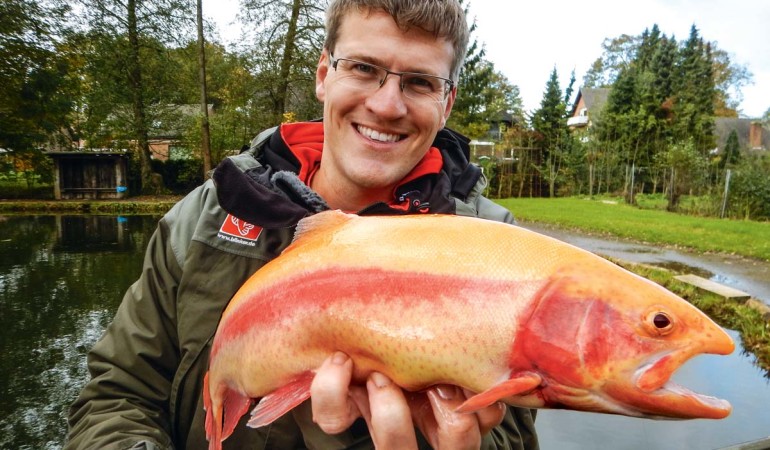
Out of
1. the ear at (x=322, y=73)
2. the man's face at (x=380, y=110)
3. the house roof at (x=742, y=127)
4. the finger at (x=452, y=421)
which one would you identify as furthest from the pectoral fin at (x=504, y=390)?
the house roof at (x=742, y=127)

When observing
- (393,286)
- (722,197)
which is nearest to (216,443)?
(393,286)

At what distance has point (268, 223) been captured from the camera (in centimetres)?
217

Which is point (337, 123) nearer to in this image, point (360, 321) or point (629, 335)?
point (360, 321)

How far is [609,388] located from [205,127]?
28.5 m

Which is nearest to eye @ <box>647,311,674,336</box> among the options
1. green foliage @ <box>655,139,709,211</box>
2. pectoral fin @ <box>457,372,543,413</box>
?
pectoral fin @ <box>457,372,543,413</box>

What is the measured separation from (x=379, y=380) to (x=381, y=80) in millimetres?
1291

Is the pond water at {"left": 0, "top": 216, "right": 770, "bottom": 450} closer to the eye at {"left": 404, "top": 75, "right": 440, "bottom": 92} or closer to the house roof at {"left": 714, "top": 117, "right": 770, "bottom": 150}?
the eye at {"left": 404, "top": 75, "right": 440, "bottom": 92}

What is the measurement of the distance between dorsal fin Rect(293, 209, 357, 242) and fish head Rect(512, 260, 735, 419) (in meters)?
0.76

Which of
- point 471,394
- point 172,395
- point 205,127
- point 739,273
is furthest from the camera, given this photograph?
point 205,127

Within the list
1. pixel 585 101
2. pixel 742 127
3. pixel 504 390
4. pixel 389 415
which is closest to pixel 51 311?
pixel 389 415

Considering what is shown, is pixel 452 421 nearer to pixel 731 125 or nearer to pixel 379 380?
pixel 379 380

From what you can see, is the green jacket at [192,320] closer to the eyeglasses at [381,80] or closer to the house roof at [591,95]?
the eyeglasses at [381,80]

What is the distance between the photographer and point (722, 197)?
20.1 m

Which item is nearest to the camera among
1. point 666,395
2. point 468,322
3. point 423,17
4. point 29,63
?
point 666,395
